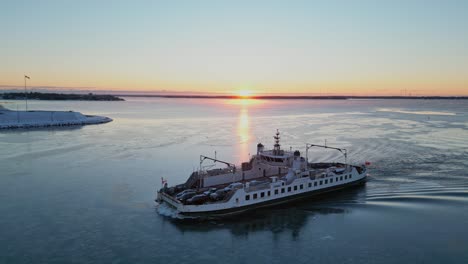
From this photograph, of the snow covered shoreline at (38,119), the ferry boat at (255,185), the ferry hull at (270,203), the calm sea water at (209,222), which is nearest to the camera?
the calm sea water at (209,222)

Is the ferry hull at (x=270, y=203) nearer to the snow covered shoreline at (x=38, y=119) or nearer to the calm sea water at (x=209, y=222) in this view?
the calm sea water at (x=209, y=222)

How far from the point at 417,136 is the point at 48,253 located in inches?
2997

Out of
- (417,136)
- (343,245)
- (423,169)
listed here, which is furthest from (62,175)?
(417,136)

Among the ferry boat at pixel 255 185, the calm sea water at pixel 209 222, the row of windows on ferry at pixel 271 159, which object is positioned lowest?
the calm sea water at pixel 209 222

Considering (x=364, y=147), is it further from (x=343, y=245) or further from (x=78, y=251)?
(x=78, y=251)

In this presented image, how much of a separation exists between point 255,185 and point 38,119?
91.9 m

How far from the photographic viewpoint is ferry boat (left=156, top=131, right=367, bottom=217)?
105 feet

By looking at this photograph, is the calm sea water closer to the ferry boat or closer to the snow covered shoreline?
the ferry boat

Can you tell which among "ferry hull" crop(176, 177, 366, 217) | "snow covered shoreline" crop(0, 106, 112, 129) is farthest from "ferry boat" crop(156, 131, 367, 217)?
"snow covered shoreline" crop(0, 106, 112, 129)

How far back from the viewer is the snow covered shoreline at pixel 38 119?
322 ft

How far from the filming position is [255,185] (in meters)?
35.3

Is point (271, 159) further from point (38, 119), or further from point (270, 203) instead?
point (38, 119)

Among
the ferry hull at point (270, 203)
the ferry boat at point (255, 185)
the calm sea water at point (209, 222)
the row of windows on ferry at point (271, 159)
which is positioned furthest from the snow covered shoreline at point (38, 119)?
the ferry hull at point (270, 203)

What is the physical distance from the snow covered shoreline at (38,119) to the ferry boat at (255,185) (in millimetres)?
81257
